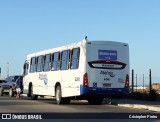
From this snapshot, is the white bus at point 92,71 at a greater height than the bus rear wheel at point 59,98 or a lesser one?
greater

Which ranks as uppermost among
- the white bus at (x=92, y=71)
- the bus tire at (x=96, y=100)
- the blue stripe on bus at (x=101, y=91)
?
the white bus at (x=92, y=71)

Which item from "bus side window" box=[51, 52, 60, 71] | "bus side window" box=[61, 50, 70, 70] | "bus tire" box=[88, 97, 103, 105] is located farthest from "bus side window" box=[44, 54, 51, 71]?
"bus tire" box=[88, 97, 103, 105]

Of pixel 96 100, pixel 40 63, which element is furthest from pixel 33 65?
pixel 96 100

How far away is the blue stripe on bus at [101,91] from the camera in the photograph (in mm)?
25938

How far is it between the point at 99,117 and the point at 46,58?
12.7 metres

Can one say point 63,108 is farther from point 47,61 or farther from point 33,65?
point 33,65

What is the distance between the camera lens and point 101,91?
26391 millimetres

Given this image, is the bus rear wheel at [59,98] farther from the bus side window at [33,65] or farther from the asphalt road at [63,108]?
the bus side window at [33,65]

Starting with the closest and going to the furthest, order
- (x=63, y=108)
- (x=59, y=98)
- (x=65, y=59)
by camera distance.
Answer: (x=63, y=108) → (x=65, y=59) → (x=59, y=98)

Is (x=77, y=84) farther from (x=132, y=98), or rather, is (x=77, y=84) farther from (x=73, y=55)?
(x=132, y=98)

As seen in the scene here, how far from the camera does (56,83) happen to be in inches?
1156

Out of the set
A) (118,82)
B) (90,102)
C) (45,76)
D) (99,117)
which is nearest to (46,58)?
(45,76)

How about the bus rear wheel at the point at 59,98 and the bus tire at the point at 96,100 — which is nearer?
the bus rear wheel at the point at 59,98

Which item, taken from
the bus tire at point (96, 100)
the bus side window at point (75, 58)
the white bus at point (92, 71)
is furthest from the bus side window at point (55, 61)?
the bus tire at point (96, 100)
